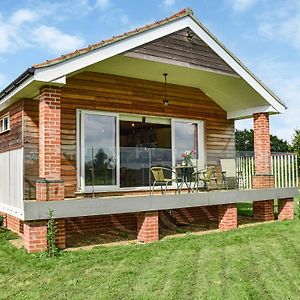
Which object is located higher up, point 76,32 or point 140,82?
point 76,32

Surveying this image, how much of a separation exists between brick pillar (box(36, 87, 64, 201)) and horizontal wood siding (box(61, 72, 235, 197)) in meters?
1.58

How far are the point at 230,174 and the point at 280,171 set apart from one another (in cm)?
185

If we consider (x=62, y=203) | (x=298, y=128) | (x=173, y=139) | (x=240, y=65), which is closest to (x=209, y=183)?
(x=173, y=139)

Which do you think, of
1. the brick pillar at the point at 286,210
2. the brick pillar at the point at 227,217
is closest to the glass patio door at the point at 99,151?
the brick pillar at the point at 227,217

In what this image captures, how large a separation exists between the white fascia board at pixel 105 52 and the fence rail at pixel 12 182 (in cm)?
167

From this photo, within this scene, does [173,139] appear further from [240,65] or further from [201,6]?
[201,6]

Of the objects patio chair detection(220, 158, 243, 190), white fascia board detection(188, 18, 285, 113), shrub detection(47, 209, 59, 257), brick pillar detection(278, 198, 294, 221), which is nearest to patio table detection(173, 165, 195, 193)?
patio chair detection(220, 158, 243, 190)

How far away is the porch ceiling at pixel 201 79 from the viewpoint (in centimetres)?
984

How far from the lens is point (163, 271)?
6.41 metres

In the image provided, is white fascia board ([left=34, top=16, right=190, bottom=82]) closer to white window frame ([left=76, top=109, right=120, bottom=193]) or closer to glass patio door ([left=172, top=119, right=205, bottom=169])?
white window frame ([left=76, top=109, right=120, bottom=193])

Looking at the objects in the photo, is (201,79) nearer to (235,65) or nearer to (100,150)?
(235,65)

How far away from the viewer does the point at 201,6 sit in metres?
10.9

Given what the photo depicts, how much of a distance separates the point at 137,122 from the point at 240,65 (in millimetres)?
3334

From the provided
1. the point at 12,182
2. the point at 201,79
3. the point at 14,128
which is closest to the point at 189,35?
the point at 201,79
